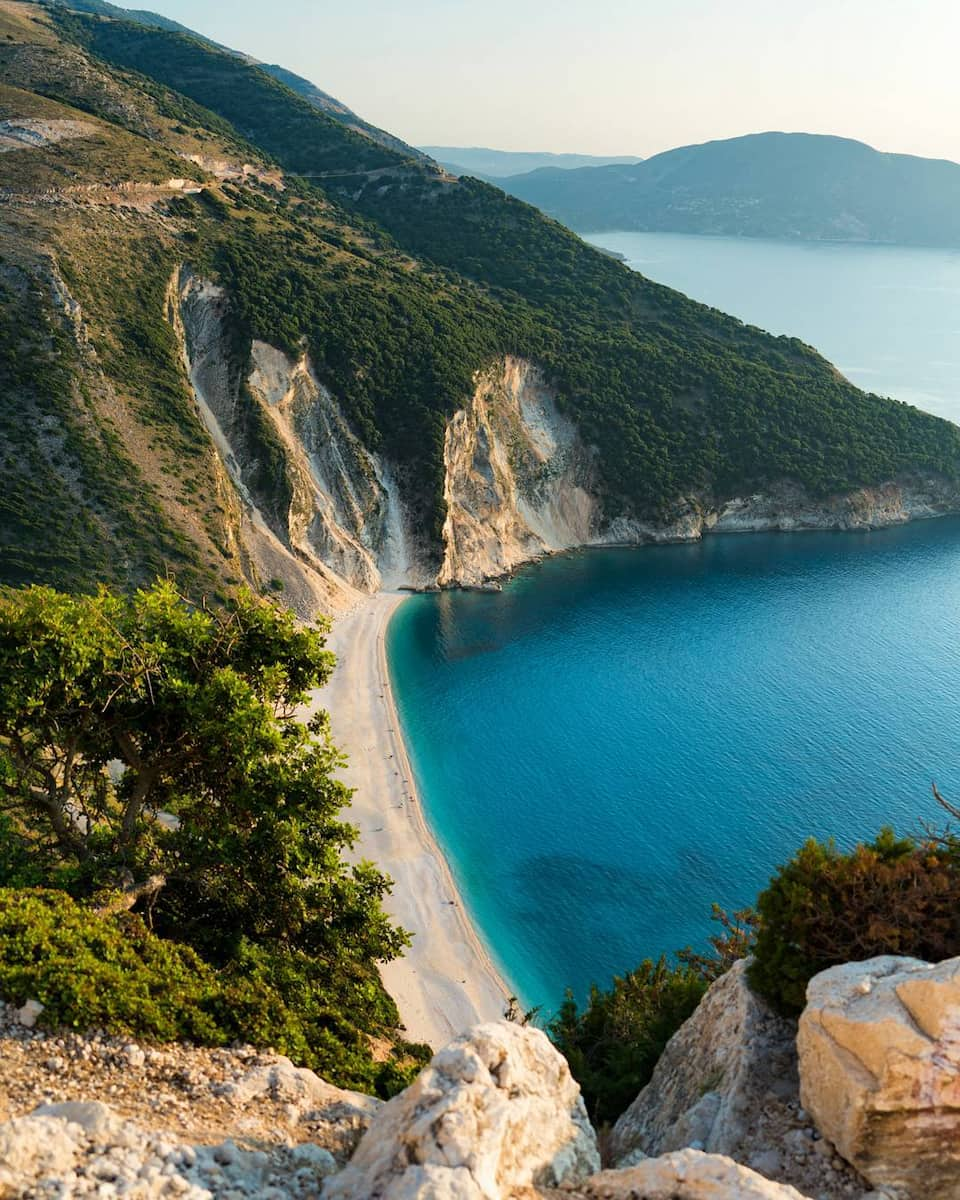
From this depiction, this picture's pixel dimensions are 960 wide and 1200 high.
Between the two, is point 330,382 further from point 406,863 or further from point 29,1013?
point 29,1013

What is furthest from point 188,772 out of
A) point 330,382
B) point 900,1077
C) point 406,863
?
point 330,382

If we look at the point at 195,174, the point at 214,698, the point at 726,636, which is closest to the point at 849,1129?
the point at 214,698

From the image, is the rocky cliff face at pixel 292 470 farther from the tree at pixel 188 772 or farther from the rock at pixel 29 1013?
the rock at pixel 29 1013

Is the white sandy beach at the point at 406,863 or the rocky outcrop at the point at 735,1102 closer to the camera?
the rocky outcrop at the point at 735,1102

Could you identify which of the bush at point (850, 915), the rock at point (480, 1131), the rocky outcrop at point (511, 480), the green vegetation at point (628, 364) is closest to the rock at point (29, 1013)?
the rock at point (480, 1131)

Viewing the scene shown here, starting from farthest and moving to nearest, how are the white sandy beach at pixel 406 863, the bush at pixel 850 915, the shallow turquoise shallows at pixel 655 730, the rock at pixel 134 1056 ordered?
the shallow turquoise shallows at pixel 655 730, the white sandy beach at pixel 406 863, the bush at pixel 850 915, the rock at pixel 134 1056

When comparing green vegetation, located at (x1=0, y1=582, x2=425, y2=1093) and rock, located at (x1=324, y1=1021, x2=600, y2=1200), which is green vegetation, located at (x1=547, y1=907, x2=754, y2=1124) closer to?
green vegetation, located at (x1=0, y1=582, x2=425, y2=1093)

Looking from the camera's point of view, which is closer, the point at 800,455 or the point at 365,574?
the point at 365,574

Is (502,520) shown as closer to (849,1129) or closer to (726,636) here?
(726,636)
